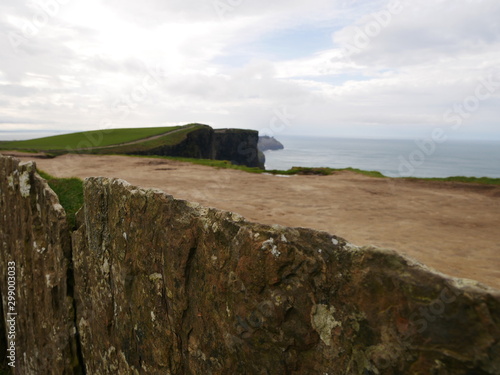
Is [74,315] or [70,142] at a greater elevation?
[70,142]

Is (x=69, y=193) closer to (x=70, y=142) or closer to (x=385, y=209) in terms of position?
(x=385, y=209)

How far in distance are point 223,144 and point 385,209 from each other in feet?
270

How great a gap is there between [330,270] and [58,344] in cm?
745

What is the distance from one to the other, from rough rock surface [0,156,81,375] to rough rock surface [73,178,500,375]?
4.68ft

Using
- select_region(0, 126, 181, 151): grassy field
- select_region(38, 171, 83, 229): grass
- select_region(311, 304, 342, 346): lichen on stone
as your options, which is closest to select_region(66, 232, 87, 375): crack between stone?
select_region(38, 171, 83, 229): grass

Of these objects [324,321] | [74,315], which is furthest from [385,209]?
[74,315]

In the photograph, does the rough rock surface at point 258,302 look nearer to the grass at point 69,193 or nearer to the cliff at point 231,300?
the cliff at point 231,300

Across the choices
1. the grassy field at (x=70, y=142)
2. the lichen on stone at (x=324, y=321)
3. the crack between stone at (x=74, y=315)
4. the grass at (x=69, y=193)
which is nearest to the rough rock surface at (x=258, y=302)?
the lichen on stone at (x=324, y=321)

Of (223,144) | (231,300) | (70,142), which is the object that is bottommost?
(231,300)

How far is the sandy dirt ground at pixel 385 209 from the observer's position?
6266 millimetres

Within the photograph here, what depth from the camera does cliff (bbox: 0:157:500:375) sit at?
2.75 meters

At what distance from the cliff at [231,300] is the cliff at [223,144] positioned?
56.5 m

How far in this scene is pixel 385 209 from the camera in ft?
33.0

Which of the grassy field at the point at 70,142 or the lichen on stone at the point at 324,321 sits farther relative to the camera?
the grassy field at the point at 70,142
